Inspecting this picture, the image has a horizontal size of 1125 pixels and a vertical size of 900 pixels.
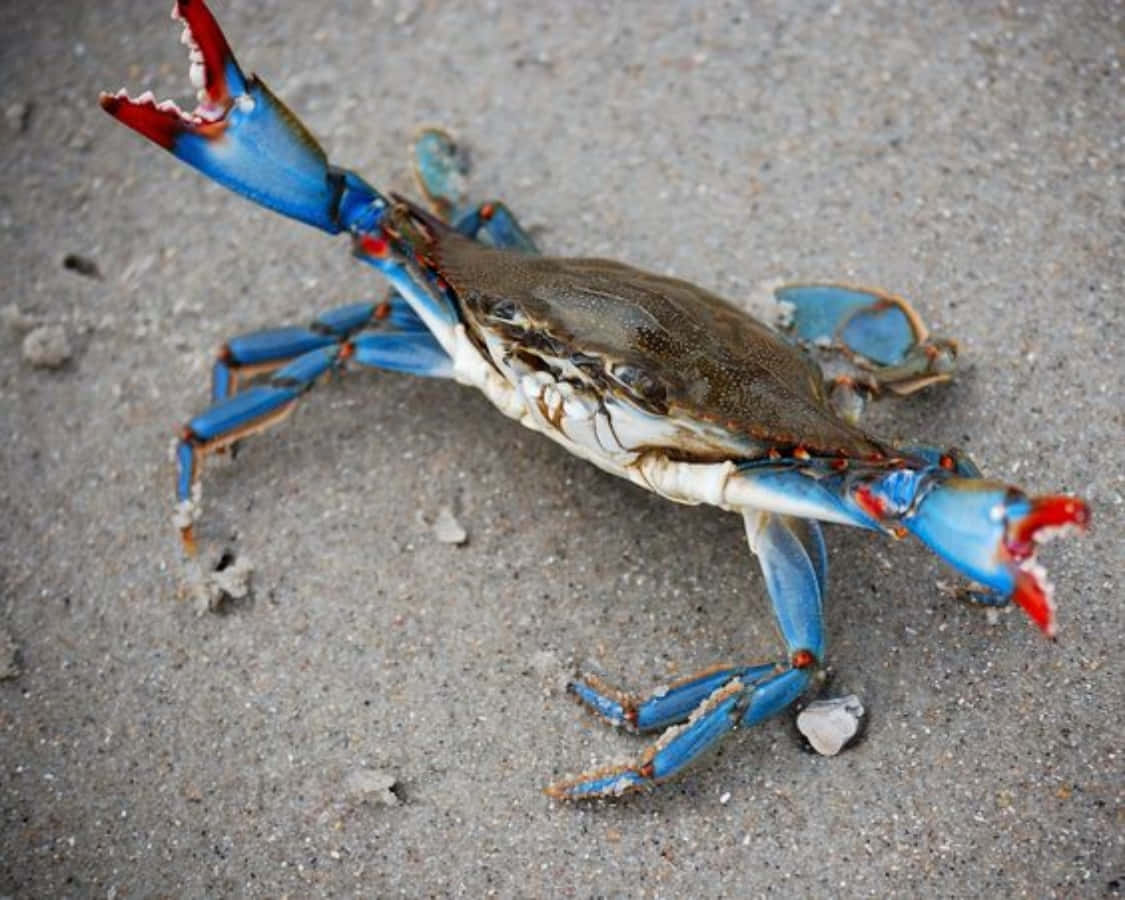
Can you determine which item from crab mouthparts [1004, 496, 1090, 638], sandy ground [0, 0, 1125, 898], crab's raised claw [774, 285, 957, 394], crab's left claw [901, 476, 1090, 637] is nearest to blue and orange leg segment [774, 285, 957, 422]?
crab's raised claw [774, 285, 957, 394]

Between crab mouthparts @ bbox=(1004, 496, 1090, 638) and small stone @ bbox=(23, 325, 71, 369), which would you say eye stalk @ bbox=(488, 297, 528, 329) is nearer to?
crab mouthparts @ bbox=(1004, 496, 1090, 638)

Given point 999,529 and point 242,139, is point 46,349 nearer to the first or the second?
point 242,139

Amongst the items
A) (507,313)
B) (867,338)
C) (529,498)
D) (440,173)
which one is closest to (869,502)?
(867,338)

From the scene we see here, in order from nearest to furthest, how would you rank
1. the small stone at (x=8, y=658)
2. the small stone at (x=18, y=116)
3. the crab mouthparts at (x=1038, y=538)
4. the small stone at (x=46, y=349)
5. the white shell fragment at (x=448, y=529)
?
the crab mouthparts at (x=1038, y=538), the small stone at (x=8, y=658), the white shell fragment at (x=448, y=529), the small stone at (x=46, y=349), the small stone at (x=18, y=116)

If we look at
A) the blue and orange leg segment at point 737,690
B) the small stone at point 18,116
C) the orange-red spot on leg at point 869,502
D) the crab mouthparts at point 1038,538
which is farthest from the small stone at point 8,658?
the crab mouthparts at point 1038,538

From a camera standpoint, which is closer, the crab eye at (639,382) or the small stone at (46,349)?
the crab eye at (639,382)

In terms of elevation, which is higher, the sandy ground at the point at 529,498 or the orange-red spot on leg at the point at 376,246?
the orange-red spot on leg at the point at 376,246

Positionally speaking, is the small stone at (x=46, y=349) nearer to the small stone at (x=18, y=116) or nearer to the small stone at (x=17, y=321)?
the small stone at (x=17, y=321)

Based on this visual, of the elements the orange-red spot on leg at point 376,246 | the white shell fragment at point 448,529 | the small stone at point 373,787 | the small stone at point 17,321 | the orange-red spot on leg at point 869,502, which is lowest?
the small stone at point 373,787

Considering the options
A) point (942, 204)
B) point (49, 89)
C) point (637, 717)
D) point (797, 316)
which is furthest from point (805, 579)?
point (49, 89)
